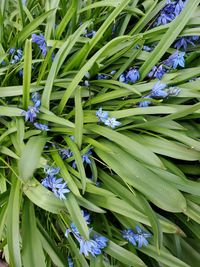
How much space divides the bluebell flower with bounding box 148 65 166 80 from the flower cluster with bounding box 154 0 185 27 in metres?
0.21

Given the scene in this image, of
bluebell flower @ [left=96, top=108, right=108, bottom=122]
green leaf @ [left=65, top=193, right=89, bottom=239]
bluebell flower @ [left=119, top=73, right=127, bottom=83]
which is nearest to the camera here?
green leaf @ [left=65, top=193, right=89, bottom=239]

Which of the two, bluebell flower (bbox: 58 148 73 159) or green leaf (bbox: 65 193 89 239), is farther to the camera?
bluebell flower (bbox: 58 148 73 159)

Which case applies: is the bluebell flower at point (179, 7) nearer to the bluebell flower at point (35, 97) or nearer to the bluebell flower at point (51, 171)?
the bluebell flower at point (35, 97)

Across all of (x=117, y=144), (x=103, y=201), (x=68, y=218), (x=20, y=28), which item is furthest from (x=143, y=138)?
(x=20, y=28)

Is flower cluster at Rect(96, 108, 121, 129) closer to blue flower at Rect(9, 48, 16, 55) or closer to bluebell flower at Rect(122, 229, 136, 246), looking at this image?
bluebell flower at Rect(122, 229, 136, 246)

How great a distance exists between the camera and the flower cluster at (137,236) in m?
1.05

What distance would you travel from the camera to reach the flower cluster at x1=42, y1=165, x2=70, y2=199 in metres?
0.99

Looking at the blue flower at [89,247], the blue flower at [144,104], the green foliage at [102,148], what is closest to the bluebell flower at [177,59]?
the green foliage at [102,148]

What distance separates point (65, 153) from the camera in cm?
112

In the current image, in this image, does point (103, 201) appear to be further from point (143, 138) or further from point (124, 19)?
point (124, 19)

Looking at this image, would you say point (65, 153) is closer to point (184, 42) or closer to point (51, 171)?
point (51, 171)

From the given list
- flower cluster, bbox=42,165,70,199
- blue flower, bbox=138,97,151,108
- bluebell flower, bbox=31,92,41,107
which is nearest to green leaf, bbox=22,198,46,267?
flower cluster, bbox=42,165,70,199

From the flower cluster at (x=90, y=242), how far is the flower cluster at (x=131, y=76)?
0.46 m

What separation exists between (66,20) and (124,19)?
0.77 ft
